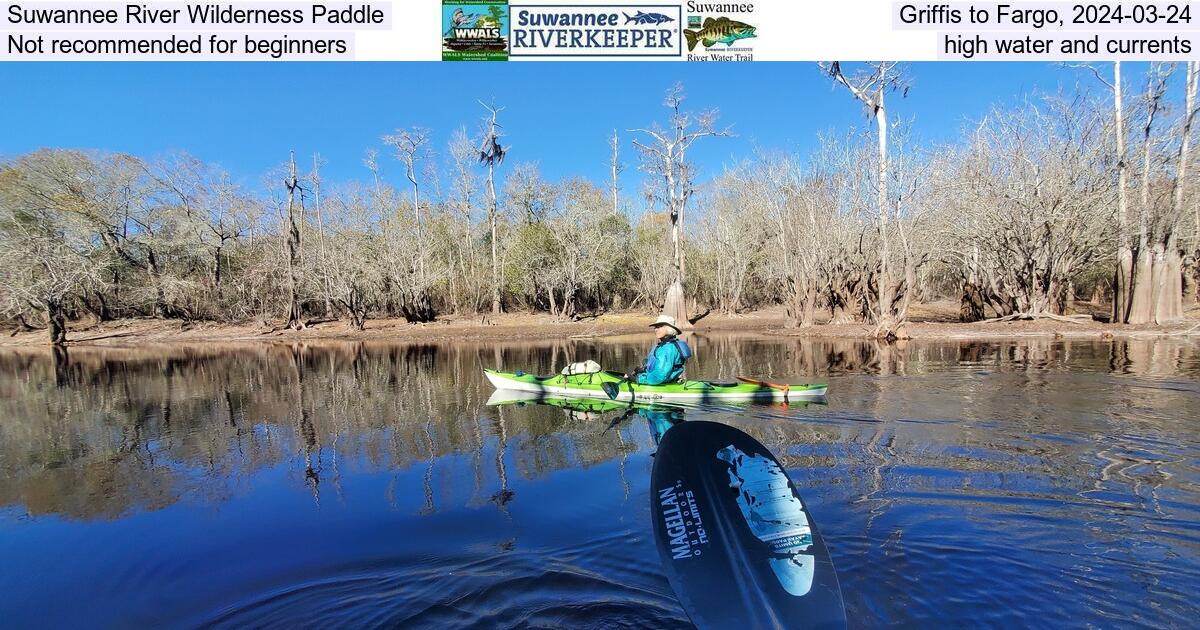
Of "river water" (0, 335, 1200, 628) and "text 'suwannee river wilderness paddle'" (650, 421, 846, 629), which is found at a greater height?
"text 'suwannee river wilderness paddle'" (650, 421, 846, 629)

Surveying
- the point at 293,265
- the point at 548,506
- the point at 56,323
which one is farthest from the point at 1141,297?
the point at 56,323

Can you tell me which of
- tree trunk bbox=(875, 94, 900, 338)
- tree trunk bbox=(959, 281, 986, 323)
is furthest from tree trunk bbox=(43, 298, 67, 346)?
tree trunk bbox=(959, 281, 986, 323)

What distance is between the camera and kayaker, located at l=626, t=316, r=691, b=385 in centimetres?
947

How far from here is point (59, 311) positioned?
29.8 metres

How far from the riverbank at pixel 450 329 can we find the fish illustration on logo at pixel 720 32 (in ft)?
42.4

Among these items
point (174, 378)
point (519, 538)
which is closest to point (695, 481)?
point (519, 538)

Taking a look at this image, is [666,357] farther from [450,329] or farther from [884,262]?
[450,329]

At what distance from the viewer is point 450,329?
30969 mm

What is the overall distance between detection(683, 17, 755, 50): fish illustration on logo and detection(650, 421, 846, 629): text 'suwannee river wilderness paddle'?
1033 cm

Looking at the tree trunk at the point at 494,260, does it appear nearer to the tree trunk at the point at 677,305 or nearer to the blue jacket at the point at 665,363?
the tree trunk at the point at 677,305

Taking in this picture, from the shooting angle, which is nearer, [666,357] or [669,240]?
[666,357]

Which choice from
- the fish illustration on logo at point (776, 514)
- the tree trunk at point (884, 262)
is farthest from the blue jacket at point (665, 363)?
the tree trunk at point (884, 262)

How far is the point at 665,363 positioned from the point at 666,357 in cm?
10

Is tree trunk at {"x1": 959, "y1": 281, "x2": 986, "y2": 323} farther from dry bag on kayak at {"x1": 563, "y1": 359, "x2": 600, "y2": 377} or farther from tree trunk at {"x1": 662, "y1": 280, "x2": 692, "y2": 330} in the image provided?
dry bag on kayak at {"x1": 563, "y1": 359, "x2": 600, "y2": 377}
